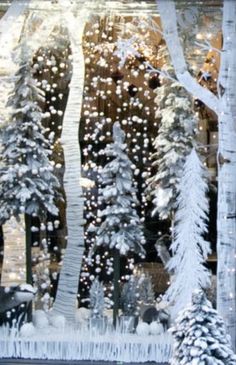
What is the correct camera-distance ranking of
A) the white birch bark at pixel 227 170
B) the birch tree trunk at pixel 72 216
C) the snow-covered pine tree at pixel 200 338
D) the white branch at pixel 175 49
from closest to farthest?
the snow-covered pine tree at pixel 200 338, the white birch bark at pixel 227 170, the white branch at pixel 175 49, the birch tree trunk at pixel 72 216

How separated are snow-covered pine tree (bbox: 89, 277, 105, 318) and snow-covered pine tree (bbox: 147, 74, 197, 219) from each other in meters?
0.75

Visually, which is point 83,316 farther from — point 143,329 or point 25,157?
point 25,157

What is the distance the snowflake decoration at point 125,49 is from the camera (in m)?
6.13

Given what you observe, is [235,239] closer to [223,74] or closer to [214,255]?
[214,255]

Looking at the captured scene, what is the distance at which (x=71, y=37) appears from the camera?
618cm

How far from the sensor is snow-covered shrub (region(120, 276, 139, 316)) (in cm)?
618

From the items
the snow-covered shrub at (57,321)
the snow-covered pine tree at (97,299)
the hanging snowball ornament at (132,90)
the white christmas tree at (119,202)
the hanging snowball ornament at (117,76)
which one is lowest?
the snow-covered shrub at (57,321)

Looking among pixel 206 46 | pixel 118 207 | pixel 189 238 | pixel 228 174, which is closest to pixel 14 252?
pixel 118 207

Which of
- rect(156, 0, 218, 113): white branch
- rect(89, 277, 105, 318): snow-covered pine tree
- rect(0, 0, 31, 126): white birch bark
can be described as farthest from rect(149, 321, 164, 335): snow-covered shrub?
rect(0, 0, 31, 126): white birch bark

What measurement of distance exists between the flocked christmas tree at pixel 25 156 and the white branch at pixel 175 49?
1.08m

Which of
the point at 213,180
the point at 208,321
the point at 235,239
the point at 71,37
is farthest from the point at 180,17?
the point at 208,321

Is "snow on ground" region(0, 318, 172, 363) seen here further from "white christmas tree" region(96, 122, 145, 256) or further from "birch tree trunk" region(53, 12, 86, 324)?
"white christmas tree" region(96, 122, 145, 256)

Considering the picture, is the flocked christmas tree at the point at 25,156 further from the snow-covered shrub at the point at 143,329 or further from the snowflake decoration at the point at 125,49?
the snow-covered shrub at the point at 143,329

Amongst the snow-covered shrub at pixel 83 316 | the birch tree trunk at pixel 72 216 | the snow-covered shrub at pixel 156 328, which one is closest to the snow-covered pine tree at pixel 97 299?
the snow-covered shrub at pixel 83 316
